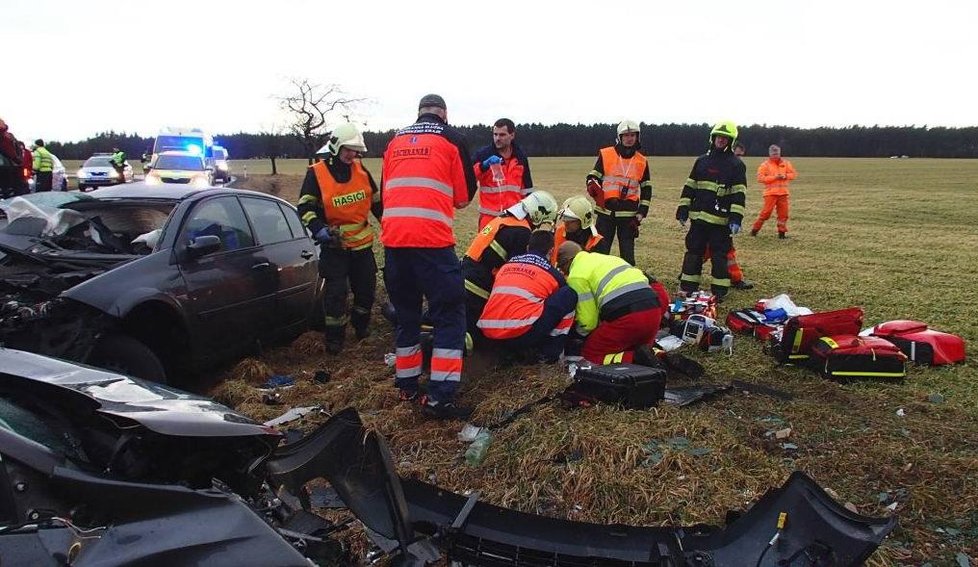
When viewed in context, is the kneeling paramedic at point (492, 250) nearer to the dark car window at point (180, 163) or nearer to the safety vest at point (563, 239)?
the safety vest at point (563, 239)

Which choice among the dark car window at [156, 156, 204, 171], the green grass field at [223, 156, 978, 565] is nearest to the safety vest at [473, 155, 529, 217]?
the green grass field at [223, 156, 978, 565]

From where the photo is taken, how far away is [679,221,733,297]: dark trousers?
739cm

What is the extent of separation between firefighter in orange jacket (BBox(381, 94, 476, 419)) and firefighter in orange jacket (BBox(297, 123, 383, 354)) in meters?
1.34

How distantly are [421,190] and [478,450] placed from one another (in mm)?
1658

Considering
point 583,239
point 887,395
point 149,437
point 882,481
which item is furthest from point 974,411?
point 149,437

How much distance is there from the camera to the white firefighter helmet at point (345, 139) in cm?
559

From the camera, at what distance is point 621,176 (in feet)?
25.2

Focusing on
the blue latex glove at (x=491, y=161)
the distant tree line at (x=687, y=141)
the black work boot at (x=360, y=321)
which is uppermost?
the distant tree line at (x=687, y=141)

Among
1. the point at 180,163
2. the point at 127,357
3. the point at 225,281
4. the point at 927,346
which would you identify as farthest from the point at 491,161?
the point at 180,163

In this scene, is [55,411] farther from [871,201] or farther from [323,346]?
[871,201]

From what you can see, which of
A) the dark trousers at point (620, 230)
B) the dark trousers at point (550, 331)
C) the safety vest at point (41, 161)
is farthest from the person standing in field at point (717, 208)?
the safety vest at point (41, 161)

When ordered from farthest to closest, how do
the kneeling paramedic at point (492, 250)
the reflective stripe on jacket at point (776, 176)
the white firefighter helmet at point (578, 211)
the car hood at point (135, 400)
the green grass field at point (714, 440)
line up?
the reflective stripe on jacket at point (776, 176)
the white firefighter helmet at point (578, 211)
the kneeling paramedic at point (492, 250)
the green grass field at point (714, 440)
the car hood at point (135, 400)

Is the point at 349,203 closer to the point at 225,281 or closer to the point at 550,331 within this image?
the point at 225,281

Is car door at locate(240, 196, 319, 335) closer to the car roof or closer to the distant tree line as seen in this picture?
the car roof
